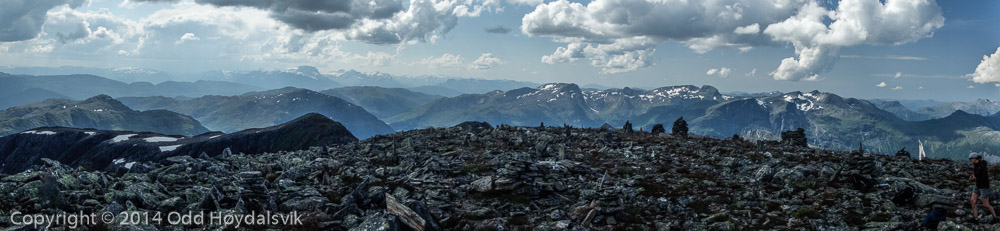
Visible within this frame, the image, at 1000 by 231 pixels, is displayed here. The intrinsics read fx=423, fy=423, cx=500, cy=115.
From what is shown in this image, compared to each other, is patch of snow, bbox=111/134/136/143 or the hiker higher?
the hiker

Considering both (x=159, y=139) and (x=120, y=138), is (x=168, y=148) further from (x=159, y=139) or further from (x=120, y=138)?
(x=120, y=138)

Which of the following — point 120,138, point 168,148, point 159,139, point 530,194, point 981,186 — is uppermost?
point 981,186

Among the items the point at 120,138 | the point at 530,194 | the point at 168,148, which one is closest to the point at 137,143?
the point at 168,148

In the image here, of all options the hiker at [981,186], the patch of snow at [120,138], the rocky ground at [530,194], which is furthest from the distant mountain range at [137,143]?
the hiker at [981,186]

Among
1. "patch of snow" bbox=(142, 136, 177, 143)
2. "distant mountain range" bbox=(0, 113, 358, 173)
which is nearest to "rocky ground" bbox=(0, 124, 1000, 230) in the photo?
"distant mountain range" bbox=(0, 113, 358, 173)

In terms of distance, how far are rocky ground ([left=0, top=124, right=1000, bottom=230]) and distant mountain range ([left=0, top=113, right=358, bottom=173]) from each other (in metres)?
113

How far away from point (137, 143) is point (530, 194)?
165 meters

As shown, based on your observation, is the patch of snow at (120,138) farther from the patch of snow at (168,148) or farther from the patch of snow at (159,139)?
the patch of snow at (168,148)

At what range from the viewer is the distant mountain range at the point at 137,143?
133m

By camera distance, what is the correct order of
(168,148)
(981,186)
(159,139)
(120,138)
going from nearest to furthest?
(981,186) < (168,148) < (159,139) < (120,138)

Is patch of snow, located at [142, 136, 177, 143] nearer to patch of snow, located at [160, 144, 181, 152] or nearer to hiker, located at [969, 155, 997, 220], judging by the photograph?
patch of snow, located at [160, 144, 181, 152]

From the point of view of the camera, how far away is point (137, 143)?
136375 mm

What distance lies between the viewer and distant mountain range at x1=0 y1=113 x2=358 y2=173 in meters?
133

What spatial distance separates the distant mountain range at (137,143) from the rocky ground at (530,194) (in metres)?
113
